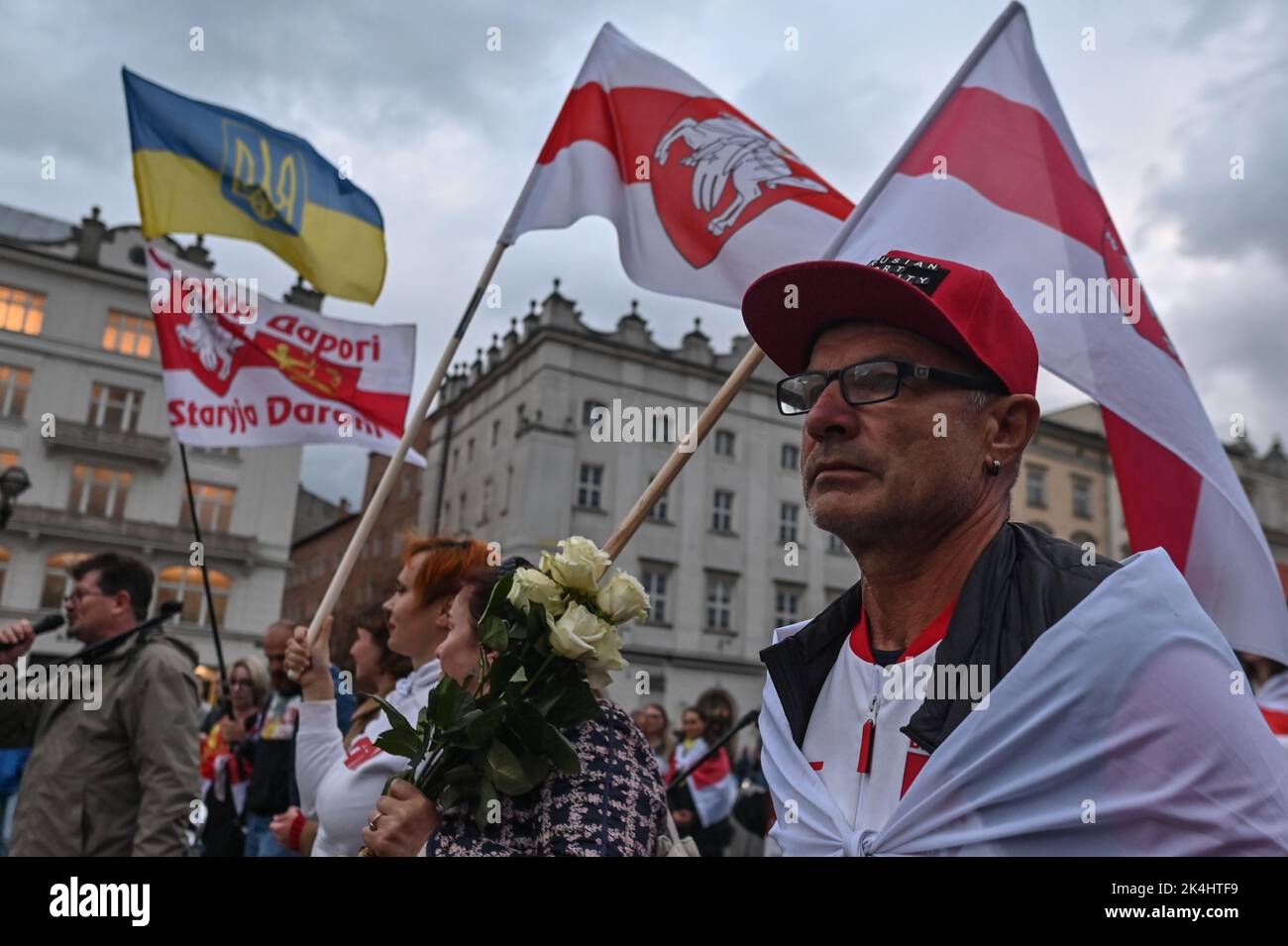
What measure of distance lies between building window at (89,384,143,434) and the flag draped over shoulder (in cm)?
3728

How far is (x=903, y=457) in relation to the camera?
1.85 metres

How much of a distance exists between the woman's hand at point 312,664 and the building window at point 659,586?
1272 inches

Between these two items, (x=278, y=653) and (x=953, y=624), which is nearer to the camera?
(x=953, y=624)

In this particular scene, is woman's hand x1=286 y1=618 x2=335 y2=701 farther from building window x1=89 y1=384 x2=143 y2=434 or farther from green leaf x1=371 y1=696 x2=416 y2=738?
building window x1=89 y1=384 x2=143 y2=434

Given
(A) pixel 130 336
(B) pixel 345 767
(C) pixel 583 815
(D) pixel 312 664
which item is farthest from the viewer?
(A) pixel 130 336

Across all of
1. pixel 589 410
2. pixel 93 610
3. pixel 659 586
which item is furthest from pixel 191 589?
pixel 93 610

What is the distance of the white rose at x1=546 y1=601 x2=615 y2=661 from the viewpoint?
7.93ft

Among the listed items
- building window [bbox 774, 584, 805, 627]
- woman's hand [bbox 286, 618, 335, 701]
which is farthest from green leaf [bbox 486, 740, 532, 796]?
building window [bbox 774, 584, 805, 627]

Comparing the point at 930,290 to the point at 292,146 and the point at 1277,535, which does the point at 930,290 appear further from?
the point at 1277,535

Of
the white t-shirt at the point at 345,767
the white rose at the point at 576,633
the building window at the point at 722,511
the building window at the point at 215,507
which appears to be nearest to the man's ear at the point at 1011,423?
the white rose at the point at 576,633

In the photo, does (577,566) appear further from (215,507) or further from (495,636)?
(215,507)

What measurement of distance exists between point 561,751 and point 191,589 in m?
37.7

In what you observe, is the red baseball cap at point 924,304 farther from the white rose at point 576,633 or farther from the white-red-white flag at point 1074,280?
the white-red-white flag at point 1074,280
